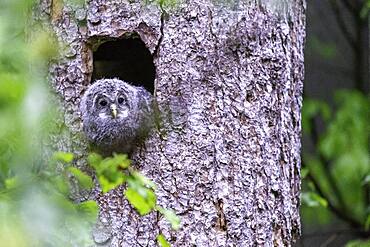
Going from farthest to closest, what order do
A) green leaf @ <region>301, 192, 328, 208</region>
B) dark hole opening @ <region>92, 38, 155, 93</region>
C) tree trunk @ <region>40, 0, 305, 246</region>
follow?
1. green leaf @ <region>301, 192, 328, 208</region>
2. dark hole opening @ <region>92, 38, 155, 93</region>
3. tree trunk @ <region>40, 0, 305, 246</region>

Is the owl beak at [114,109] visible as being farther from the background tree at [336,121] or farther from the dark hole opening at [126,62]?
the background tree at [336,121]

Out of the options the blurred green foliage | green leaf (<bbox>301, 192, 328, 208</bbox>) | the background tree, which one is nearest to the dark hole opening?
green leaf (<bbox>301, 192, 328, 208</bbox>)

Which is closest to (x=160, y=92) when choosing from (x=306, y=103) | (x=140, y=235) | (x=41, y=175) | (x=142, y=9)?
(x=142, y=9)

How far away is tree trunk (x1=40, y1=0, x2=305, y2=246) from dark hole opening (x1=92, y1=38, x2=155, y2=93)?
1.71ft

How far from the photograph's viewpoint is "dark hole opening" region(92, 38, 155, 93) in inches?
153

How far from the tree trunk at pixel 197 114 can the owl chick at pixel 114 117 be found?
4 cm

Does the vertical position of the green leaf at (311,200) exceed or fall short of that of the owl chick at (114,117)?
it falls short

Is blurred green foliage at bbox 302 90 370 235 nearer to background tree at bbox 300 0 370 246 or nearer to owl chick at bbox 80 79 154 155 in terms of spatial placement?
background tree at bbox 300 0 370 246

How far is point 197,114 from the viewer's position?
129 inches

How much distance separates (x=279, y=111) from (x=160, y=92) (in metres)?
0.46

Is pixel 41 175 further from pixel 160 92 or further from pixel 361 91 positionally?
pixel 361 91

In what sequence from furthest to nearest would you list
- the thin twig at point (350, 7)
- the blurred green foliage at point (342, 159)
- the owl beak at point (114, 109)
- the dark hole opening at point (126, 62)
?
the thin twig at point (350, 7), the blurred green foliage at point (342, 159), the dark hole opening at point (126, 62), the owl beak at point (114, 109)

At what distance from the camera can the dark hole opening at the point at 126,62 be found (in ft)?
12.7

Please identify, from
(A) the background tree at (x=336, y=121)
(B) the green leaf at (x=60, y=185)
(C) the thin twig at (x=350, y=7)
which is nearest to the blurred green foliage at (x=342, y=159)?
(A) the background tree at (x=336, y=121)
